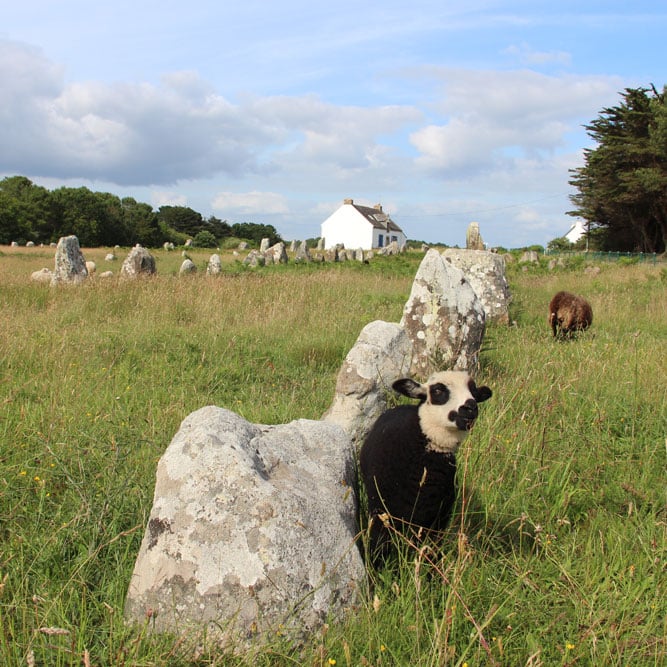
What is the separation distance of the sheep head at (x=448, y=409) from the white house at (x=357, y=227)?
65973mm

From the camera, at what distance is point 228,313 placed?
449 inches

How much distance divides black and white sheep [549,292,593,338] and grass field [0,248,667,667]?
614mm

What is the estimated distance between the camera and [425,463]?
11.5 ft

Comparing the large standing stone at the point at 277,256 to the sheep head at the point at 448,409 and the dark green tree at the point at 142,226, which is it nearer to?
the sheep head at the point at 448,409

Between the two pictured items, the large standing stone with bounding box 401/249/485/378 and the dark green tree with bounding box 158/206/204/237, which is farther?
the dark green tree with bounding box 158/206/204/237

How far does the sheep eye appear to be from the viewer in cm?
341

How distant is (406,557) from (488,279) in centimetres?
1067

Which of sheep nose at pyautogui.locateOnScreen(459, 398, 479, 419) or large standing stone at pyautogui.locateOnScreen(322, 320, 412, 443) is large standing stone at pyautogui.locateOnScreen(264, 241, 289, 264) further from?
sheep nose at pyautogui.locateOnScreen(459, 398, 479, 419)

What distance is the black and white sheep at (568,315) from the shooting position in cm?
1107

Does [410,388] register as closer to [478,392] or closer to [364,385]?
[478,392]

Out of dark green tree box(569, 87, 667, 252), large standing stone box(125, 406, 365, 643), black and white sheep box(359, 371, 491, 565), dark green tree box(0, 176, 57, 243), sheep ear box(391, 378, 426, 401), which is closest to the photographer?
large standing stone box(125, 406, 365, 643)

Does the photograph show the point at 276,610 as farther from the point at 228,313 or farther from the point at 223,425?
the point at 228,313

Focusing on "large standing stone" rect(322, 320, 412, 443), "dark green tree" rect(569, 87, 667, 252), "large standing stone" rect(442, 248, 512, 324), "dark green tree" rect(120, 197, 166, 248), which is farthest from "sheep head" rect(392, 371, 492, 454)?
"dark green tree" rect(120, 197, 166, 248)

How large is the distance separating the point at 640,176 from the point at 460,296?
Answer: 3582cm
